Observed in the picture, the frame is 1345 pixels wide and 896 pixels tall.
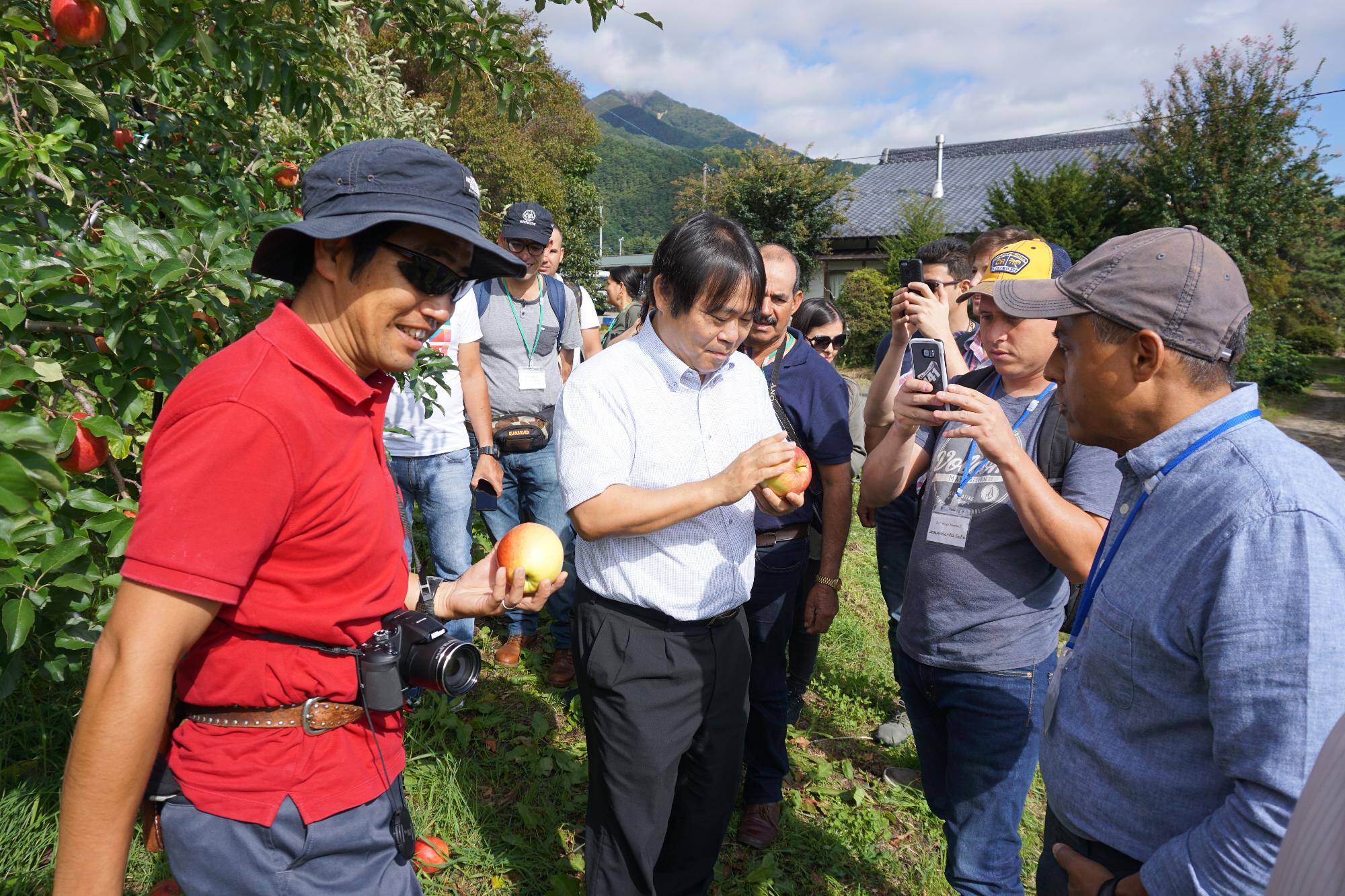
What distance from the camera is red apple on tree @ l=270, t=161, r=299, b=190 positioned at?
2.92 m

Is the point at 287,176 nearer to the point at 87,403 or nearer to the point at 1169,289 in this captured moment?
the point at 87,403

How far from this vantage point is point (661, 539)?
2.11m

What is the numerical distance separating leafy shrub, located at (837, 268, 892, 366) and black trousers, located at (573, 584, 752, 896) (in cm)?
1789

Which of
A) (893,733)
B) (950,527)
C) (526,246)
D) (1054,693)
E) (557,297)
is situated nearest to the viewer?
(1054,693)

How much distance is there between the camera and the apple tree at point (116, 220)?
152cm

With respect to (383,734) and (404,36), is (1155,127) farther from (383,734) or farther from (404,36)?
(383,734)

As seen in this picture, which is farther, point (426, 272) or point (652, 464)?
point (652, 464)

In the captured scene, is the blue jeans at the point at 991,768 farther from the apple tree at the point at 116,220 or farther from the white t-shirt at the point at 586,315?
the white t-shirt at the point at 586,315

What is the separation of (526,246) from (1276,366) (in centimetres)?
1963

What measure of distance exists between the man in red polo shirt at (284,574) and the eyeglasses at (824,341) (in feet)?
10.7

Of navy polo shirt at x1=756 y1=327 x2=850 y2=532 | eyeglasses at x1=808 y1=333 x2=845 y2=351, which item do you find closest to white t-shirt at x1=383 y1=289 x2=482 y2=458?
navy polo shirt at x1=756 y1=327 x2=850 y2=532

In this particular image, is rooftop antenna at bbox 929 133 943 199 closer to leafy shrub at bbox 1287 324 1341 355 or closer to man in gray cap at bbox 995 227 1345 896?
leafy shrub at bbox 1287 324 1341 355

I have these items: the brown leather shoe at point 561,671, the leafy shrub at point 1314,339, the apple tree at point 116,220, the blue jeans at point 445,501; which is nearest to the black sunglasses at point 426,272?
the apple tree at point 116,220

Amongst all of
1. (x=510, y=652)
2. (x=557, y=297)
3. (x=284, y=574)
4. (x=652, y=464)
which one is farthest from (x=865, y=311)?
(x=284, y=574)
